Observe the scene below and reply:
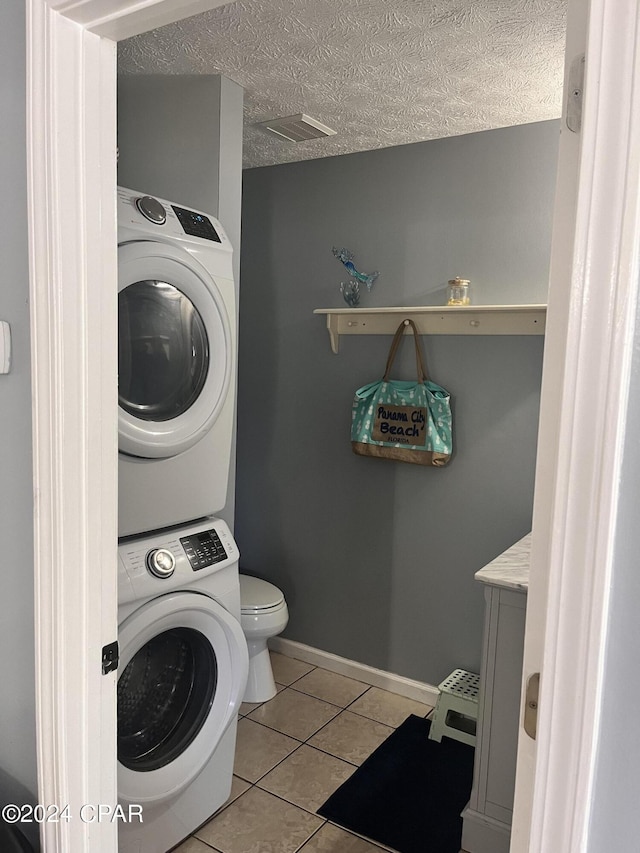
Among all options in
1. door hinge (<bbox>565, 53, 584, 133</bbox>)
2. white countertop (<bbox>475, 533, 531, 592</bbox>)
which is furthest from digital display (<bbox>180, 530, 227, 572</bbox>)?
door hinge (<bbox>565, 53, 584, 133</bbox>)

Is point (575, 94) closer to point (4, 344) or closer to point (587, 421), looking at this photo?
point (587, 421)

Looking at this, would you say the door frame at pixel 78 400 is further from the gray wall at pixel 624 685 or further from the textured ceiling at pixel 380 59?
the textured ceiling at pixel 380 59

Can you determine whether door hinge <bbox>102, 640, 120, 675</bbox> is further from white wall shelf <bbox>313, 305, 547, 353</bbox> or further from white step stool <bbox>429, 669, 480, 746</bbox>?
white wall shelf <bbox>313, 305, 547, 353</bbox>

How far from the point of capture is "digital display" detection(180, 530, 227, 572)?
1.88m

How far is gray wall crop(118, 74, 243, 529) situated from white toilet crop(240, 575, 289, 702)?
26.3 inches

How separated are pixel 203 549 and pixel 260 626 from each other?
95 cm

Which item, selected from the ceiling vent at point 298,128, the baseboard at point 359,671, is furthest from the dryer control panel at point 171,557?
the ceiling vent at point 298,128

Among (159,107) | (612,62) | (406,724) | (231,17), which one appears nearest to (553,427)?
(612,62)

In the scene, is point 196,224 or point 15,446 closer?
point 15,446

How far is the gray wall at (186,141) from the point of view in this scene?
2164 millimetres

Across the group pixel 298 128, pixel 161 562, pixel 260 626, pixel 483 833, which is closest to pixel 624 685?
pixel 161 562

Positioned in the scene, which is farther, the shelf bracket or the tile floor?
the shelf bracket

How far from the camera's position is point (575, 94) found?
72cm

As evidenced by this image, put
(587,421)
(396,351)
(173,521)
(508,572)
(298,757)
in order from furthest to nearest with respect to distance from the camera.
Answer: (396,351) < (298,757) < (508,572) < (173,521) < (587,421)
